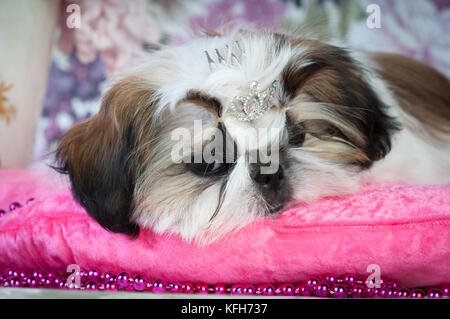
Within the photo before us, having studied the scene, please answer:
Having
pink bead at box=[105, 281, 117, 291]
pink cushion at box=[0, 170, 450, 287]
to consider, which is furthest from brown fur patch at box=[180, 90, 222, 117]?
pink bead at box=[105, 281, 117, 291]

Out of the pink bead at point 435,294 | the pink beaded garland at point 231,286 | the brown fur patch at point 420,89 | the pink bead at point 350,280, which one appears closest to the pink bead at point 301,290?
the pink beaded garland at point 231,286

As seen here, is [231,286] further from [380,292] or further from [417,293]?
[417,293]

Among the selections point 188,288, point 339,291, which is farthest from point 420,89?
point 188,288

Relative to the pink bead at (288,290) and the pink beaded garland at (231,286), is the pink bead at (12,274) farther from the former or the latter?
the pink bead at (288,290)

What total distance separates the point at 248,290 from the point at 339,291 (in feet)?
0.84

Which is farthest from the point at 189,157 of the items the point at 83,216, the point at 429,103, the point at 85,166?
the point at 429,103

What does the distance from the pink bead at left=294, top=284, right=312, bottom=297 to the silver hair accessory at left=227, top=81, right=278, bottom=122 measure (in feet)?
1.64

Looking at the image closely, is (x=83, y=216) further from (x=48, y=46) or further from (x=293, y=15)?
(x=293, y=15)

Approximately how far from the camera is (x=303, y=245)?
1.33m

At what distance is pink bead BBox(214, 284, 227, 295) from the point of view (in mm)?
1398

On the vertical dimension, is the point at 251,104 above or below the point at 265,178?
above

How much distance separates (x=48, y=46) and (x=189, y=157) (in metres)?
1.24
